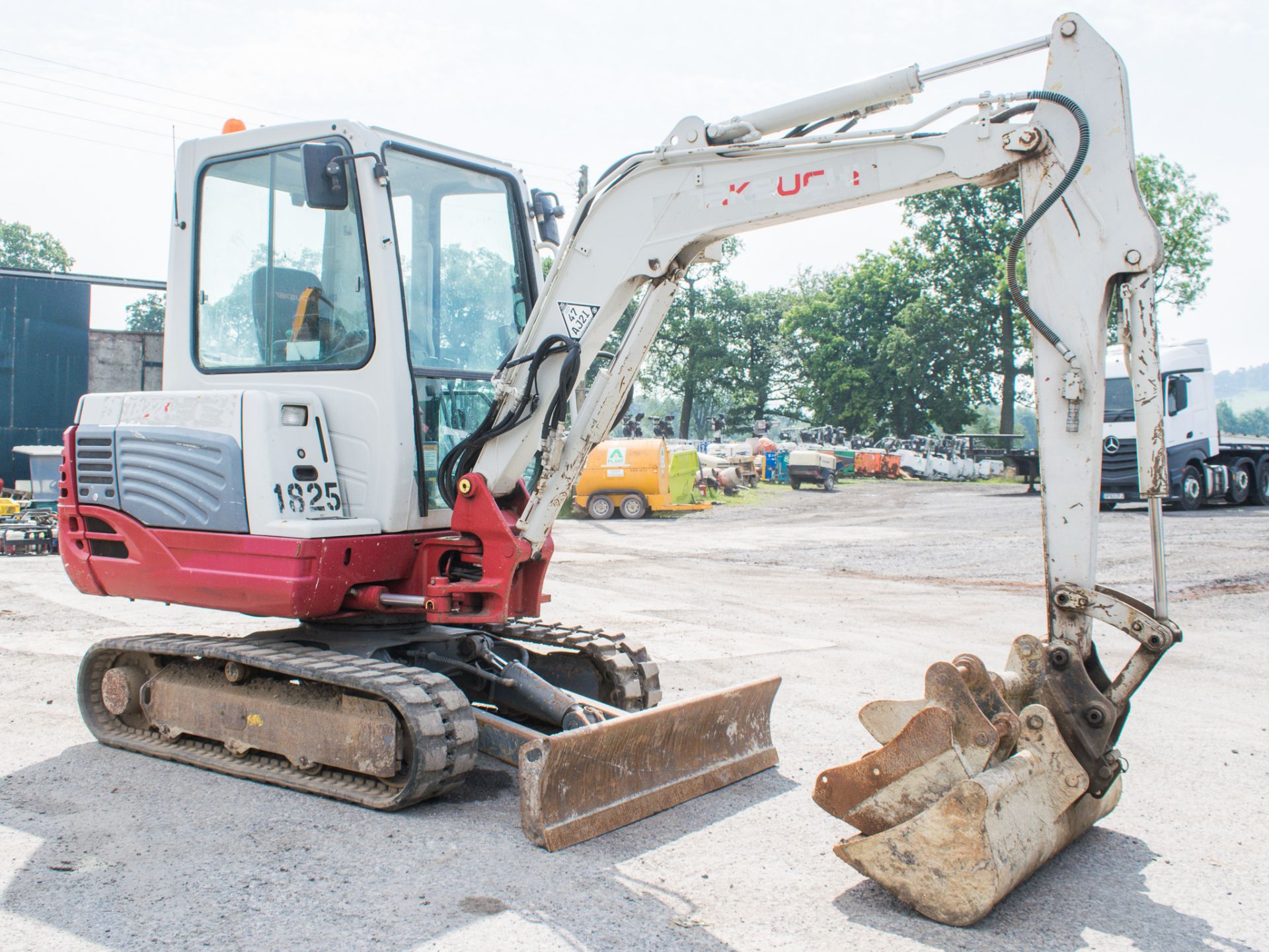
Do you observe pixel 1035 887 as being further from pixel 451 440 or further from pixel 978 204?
pixel 978 204

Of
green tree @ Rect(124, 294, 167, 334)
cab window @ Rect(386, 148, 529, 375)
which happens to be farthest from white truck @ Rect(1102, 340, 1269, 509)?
green tree @ Rect(124, 294, 167, 334)

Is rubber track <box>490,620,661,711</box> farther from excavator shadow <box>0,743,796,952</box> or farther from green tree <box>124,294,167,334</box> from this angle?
green tree <box>124,294,167,334</box>

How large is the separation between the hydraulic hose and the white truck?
1741cm

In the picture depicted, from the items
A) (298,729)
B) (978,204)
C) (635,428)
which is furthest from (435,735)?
(978,204)

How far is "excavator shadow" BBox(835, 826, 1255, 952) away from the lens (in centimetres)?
346

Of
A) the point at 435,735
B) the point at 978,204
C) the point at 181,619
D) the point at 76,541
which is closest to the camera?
the point at 435,735

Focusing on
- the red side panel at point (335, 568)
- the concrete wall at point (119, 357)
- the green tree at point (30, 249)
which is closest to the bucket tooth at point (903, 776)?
the red side panel at point (335, 568)

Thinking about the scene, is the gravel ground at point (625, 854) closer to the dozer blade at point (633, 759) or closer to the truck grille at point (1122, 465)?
the dozer blade at point (633, 759)

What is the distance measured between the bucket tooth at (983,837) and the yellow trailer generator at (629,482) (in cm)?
1914

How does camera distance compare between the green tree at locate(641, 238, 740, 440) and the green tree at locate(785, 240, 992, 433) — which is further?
the green tree at locate(641, 238, 740, 440)

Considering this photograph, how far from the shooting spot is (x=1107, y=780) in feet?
13.3

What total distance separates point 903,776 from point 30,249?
102449mm

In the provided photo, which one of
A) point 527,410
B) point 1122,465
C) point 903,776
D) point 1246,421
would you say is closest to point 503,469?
point 527,410

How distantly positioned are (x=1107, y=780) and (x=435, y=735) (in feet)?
8.87
